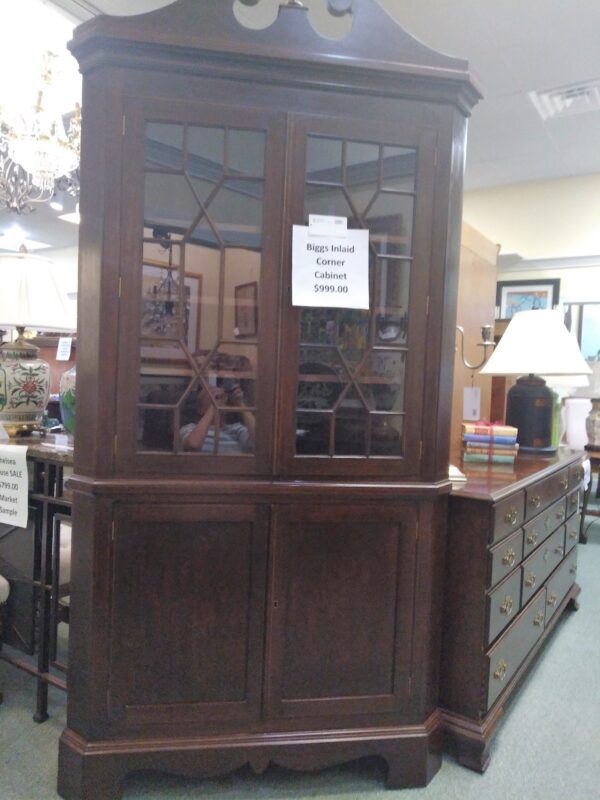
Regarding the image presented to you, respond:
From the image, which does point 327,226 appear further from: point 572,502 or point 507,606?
point 572,502

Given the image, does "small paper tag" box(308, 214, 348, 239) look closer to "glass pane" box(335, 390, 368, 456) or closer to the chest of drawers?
"glass pane" box(335, 390, 368, 456)

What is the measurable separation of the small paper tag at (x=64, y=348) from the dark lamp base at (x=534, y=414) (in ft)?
7.70

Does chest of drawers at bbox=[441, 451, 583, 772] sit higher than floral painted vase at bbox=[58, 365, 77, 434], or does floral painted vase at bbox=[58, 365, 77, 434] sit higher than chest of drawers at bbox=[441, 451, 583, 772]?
floral painted vase at bbox=[58, 365, 77, 434]

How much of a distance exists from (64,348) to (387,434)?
219 cm

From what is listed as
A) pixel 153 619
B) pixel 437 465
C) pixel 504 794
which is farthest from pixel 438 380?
pixel 504 794

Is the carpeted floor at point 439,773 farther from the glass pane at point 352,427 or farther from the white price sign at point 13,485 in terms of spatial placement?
the glass pane at point 352,427

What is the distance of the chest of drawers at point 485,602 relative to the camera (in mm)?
1667

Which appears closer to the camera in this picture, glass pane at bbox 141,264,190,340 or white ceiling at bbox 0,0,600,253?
glass pane at bbox 141,264,190,340

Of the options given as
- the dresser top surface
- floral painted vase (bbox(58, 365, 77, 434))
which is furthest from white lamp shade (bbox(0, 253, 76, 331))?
the dresser top surface

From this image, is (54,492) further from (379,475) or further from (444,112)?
(444,112)

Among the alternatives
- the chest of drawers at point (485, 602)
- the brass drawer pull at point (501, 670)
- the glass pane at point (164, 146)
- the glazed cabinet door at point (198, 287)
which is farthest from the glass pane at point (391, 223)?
the brass drawer pull at point (501, 670)

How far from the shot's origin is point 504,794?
1.59 metres

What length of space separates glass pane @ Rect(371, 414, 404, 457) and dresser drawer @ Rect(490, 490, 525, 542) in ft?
1.25

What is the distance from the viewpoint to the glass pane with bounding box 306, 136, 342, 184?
4.80 feet
